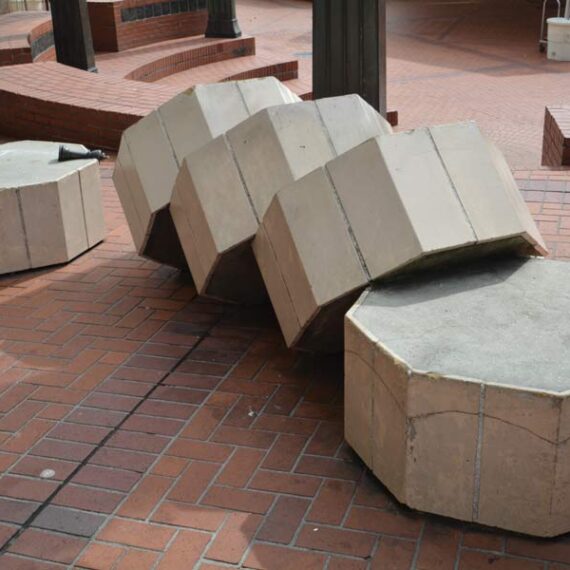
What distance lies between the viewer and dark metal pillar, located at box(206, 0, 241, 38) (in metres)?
13.7

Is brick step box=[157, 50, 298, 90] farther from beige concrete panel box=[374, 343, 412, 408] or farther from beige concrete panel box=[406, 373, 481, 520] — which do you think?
beige concrete panel box=[406, 373, 481, 520]

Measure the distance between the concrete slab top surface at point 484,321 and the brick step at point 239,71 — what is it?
347 inches

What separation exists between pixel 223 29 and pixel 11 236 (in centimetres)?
898

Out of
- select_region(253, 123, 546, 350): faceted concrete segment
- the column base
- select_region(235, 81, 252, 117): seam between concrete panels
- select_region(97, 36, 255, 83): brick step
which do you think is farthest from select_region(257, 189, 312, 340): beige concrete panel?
the column base

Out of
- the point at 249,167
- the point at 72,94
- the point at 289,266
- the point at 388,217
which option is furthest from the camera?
the point at 72,94

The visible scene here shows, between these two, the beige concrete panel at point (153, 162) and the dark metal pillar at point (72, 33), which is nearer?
the beige concrete panel at point (153, 162)

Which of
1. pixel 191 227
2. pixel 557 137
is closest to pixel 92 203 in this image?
pixel 191 227

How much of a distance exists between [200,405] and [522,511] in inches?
60.0

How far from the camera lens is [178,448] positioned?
150 inches

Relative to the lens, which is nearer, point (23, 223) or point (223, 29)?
Answer: point (23, 223)

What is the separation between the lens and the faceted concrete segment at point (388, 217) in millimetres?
3703

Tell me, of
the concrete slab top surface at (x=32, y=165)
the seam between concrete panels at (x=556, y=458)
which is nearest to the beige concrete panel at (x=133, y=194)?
the concrete slab top surface at (x=32, y=165)

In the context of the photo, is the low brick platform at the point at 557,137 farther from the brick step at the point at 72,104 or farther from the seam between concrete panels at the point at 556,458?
the seam between concrete panels at the point at 556,458

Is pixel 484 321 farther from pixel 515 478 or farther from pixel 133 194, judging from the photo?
pixel 133 194
